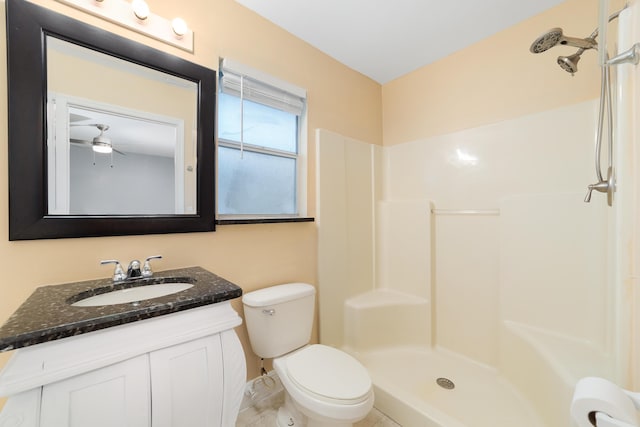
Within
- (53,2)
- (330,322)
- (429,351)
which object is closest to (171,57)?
(53,2)

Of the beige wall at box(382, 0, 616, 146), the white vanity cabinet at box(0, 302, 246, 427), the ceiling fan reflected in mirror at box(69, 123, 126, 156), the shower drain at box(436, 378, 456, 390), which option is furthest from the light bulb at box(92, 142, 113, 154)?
the shower drain at box(436, 378, 456, 390)

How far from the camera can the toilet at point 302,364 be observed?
1100mm

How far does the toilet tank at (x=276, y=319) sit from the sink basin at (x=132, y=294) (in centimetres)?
41

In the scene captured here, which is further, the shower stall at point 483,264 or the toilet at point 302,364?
the shower stall at point 483,264

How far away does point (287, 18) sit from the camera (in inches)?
64.8

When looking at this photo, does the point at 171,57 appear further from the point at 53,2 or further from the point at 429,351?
the point at 429,351

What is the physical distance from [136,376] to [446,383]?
1.82 metres

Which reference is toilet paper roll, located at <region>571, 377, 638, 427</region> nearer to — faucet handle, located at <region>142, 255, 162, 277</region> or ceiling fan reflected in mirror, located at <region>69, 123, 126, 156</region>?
faucet handle, located at <region>142, 255, 162, 277</region>

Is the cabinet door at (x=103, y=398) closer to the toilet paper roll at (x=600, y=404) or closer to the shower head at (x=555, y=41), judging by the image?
the toilet paper roll at (x=600, y=404)

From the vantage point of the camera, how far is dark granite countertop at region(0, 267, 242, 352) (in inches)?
25.5

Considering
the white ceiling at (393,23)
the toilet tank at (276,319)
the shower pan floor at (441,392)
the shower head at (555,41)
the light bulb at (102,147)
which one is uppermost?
the white ceiling at (393,23)

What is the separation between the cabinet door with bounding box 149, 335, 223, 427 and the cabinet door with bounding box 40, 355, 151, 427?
0.10 feet

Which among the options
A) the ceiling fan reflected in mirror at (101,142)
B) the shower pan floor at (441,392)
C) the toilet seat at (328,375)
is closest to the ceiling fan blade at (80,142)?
the ceiling fan reflected in mirror at (101,142)

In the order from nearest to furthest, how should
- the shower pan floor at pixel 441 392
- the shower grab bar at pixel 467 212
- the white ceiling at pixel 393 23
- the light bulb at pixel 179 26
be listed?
the light bulb at pixel 179 26 < the shower pan floor at pixel 441 392 < the white ceiling at pixel 393 23 < the shower grab bar at pixel 467 212
